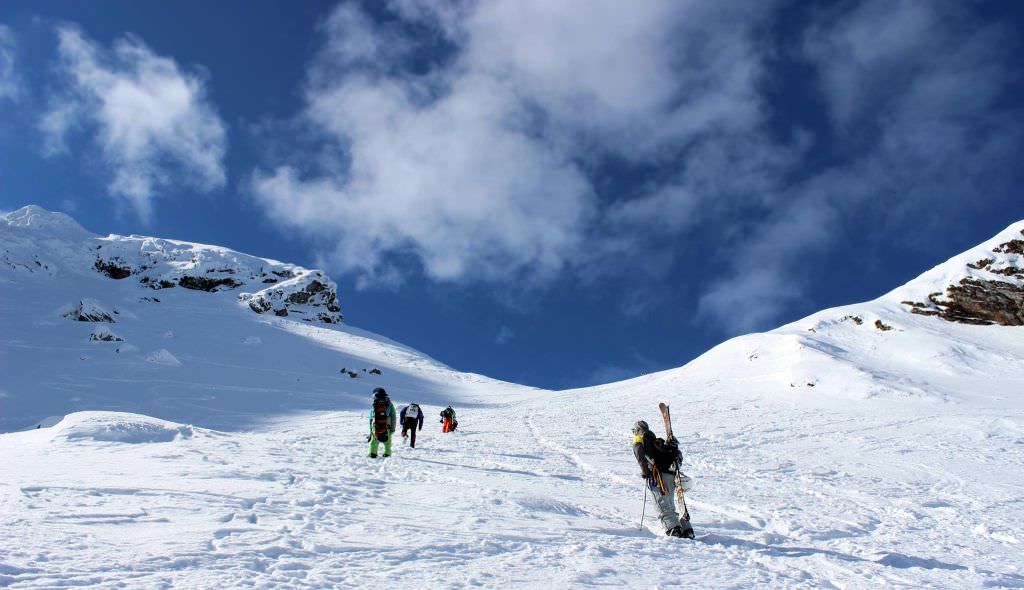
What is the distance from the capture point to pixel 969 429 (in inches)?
830

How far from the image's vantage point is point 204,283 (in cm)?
8431

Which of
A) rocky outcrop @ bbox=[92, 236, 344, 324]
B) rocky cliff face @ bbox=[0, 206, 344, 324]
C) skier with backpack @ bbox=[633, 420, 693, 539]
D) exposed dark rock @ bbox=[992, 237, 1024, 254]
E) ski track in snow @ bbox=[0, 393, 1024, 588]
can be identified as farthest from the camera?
rocky outcrop @ bbox=[92, 236, 344, 324]

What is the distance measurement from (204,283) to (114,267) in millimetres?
11116

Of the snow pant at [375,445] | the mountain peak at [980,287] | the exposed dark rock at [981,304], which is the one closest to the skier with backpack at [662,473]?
the snow pant at [375,445]

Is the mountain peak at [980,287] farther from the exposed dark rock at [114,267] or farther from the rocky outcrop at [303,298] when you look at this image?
the exposed dark rock at [114,267]

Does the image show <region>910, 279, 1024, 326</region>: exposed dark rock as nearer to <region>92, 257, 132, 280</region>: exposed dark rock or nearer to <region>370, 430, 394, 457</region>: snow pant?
<region>370, 430, 394, 457</region>: snow pant

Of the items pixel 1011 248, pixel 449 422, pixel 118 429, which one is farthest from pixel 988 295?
pixel 118 429

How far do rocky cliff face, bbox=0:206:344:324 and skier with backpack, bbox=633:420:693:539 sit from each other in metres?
74.7

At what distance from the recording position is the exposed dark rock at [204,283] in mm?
82688

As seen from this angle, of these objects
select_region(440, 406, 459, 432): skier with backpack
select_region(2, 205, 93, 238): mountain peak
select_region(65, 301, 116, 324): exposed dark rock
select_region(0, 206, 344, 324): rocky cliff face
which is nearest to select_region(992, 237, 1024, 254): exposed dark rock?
select_region(440, 406, 459, 432): skier with backpack

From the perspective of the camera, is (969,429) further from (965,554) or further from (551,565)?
(551,565)

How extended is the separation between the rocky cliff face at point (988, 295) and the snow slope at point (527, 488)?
1013cm

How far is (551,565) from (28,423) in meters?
29.7

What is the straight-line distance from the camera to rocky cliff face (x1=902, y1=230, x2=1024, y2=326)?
42281 mm
